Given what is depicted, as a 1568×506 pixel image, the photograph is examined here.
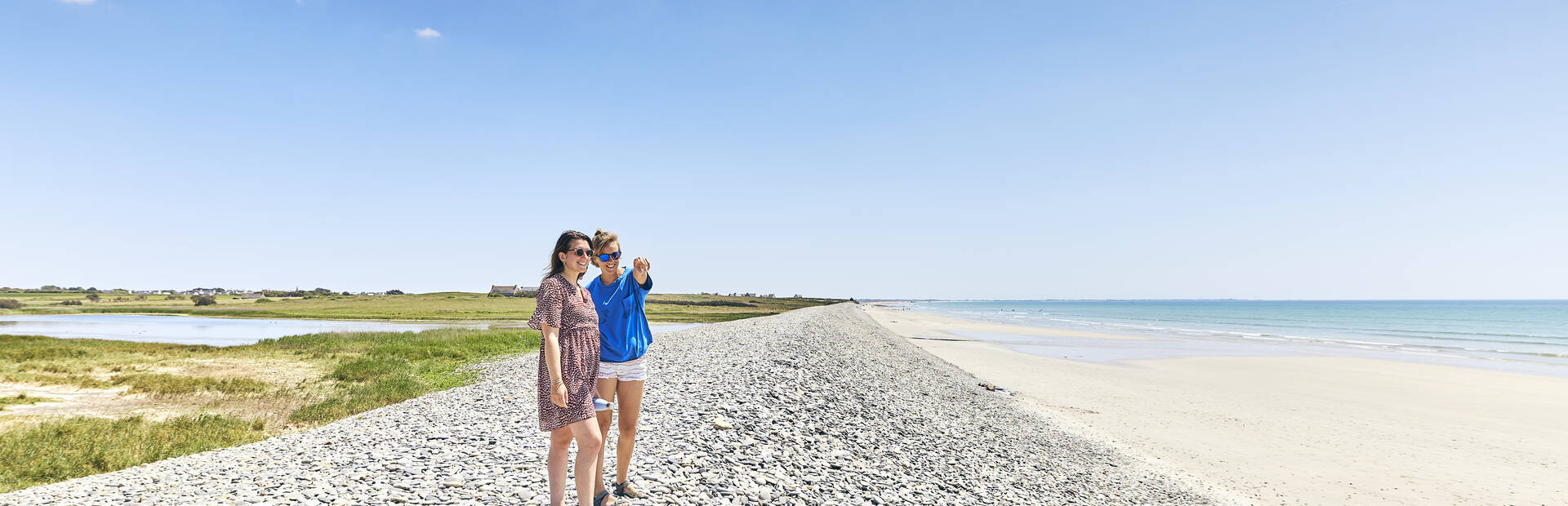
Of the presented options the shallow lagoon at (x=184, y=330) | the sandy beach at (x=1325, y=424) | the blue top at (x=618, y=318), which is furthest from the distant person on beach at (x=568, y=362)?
the shallow lagoon at (x=184, y=330)

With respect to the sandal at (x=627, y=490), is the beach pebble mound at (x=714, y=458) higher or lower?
lower

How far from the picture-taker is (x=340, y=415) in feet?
44.3

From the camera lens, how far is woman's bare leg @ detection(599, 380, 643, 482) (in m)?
5.28

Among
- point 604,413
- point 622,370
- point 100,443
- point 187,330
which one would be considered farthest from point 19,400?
point 187,330

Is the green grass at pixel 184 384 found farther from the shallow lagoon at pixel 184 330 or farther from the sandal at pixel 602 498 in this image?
the shallow lagoon at pixel 184 330

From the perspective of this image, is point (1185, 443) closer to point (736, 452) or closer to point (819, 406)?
point (819, 406)

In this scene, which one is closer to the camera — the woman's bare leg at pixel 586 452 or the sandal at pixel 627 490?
the woman's bare leg at pixel 586 452

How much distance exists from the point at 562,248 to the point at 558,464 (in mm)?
1626

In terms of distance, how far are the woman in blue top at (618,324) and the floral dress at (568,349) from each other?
0.28 metres

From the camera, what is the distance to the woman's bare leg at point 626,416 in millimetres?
5277

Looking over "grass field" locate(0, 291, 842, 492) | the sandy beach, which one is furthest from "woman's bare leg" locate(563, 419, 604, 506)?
the sandy beach

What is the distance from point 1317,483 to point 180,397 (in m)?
25.1

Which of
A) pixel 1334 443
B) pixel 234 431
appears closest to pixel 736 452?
pixel 234 431

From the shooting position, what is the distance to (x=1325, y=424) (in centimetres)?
1597
